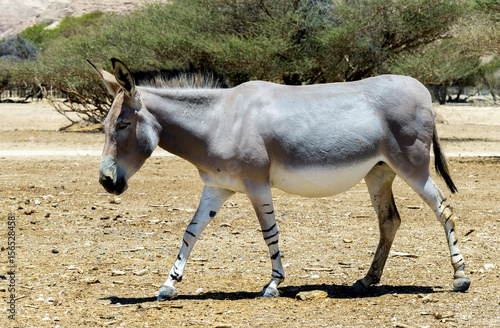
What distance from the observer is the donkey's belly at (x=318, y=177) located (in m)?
6.00

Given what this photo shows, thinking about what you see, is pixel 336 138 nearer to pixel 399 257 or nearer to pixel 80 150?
pixel 399 257

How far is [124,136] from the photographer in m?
5.71

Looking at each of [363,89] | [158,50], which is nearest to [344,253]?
[363,89]

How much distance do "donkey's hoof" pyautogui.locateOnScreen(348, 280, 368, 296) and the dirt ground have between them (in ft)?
0.34

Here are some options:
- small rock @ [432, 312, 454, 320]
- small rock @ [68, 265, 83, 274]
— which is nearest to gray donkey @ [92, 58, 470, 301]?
small rock @ [432, 312, 454, 320]

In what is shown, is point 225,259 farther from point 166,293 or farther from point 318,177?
point 318,177

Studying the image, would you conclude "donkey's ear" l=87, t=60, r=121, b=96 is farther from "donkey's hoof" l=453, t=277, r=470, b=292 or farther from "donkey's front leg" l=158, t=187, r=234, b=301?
"donkey's hoof" l=453, t=277, r=470, b=292

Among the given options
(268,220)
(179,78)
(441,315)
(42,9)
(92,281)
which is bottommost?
(42,9)

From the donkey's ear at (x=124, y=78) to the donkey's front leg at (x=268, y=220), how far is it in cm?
139

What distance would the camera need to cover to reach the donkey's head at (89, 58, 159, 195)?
18.4 ft

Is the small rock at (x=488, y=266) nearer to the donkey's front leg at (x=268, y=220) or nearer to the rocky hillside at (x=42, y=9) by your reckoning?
the donkey's front leg at (x=268, y=220)

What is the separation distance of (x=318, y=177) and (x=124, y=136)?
187 cm

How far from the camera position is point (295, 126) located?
6031 mm

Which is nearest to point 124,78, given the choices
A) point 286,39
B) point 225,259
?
point 225,259
